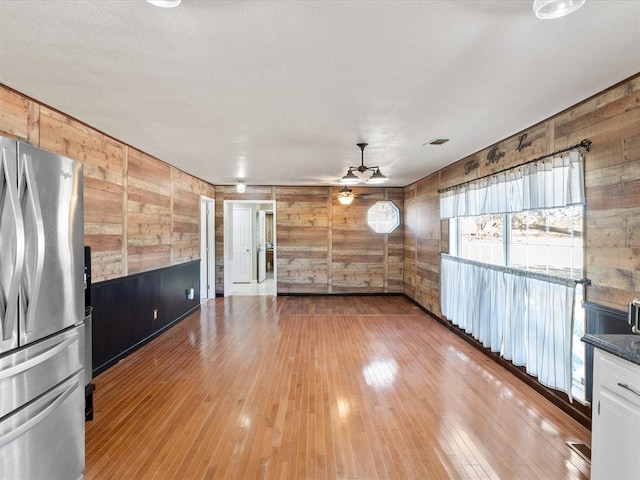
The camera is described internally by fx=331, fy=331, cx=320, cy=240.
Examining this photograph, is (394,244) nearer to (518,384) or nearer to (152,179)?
(518,384)

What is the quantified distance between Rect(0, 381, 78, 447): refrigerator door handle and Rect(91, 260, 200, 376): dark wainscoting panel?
1746 millimetres

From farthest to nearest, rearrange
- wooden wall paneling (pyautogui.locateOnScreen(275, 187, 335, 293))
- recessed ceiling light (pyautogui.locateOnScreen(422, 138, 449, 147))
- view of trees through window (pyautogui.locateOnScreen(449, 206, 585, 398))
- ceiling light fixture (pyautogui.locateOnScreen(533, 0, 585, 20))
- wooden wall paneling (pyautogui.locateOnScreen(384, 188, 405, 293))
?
1. wooden wall paneling (pyautogui.locateOnScreen(384, 188, 405, 293))
2. wooden wall paneling (pyautogui.locateOnScreen(275, 187, 335, 293))
3. recessed ceiling light (pyautogui.locateOnScreen(422, 138, 449, 147))
4. view of trees through window (pyautogui.locateOnScreen(449, 206, 585, 398))
5. ceiling light fixture (pyautogui.locateOnScreen(533, 0, 585, 20))

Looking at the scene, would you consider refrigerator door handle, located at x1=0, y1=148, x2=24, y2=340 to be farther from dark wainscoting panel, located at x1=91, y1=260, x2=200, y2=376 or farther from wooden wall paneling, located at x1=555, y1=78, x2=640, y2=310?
wooden wall paneling, located at x1=555, y1=78, x2=640, y2=310

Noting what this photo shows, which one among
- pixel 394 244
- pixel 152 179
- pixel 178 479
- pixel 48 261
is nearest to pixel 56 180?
pixel 48 261

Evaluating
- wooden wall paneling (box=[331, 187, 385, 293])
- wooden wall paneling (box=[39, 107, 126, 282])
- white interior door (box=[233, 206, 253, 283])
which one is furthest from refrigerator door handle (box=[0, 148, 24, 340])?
white interior door (box=[233, 206, 253, 283])

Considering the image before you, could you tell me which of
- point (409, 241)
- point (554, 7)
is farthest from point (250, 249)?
point (554, 7)

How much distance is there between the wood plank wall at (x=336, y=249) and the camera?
753 cm

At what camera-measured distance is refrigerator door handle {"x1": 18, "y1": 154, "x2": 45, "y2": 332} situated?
5.08ft

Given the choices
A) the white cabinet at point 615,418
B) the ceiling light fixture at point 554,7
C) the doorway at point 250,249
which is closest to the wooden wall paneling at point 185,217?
the doorway at point 250,249

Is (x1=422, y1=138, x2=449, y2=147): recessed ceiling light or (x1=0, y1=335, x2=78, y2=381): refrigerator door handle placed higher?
(x1=422, y1=138, x2=449, y2=147): recessed ceiling light

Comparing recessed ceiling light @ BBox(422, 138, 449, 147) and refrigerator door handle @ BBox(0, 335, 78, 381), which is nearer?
refrigerator door handle @ BBox(0, 335, 78, 381)

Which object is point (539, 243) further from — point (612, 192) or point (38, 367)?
point (38, 367)

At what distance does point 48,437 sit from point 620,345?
2.95 meters

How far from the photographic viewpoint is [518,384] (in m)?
3.21
